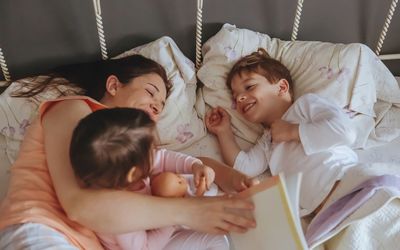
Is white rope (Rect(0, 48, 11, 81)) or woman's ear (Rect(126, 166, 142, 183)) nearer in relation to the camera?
woman's ear (Rect(126, 166, 142, 183))

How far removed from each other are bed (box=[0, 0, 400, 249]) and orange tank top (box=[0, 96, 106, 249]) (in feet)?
0.98

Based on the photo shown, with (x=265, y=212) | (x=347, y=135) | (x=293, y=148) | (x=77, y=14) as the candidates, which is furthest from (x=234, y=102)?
(x=265, y=212)

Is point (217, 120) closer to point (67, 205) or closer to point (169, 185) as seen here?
point (169, 185)

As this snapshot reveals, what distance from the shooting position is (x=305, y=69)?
4.95 ft

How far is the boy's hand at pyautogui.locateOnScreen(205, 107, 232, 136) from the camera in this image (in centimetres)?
144

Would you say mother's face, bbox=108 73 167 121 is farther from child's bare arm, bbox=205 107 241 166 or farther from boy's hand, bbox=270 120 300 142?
boy's hand, bbox=270 120 300 142

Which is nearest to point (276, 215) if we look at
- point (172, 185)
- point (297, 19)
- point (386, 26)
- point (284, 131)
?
point (172, 185)

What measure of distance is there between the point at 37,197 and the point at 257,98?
27.4 inches

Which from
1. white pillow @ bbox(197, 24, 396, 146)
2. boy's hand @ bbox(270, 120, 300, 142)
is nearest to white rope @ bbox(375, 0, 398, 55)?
white pillow @ bbox(197, 24, 396, 146)

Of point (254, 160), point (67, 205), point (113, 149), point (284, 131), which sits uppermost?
point (113, 149)

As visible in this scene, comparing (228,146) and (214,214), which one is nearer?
(214,214)

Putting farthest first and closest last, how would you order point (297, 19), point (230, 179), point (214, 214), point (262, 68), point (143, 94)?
point (297, 19)
point (262, 68)
point (143, 94)
point (230, 179)
point (214, 214)

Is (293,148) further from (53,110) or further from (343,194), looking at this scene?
(53,110)

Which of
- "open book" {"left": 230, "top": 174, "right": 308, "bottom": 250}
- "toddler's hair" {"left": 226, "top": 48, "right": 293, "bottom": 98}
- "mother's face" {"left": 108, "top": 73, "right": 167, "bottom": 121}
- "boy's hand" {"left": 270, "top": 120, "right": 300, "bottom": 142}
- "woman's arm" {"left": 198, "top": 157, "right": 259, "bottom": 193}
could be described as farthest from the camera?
"toddler's hair" {"left": 226, "top": 48, "right": 293, "bottom": 98}
